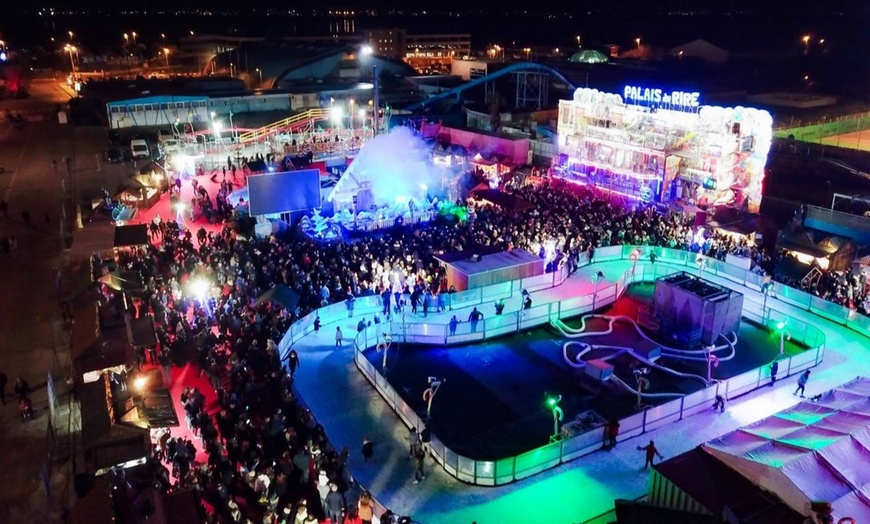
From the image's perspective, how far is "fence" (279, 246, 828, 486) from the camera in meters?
14.5

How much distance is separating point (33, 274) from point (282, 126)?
75.3 ft

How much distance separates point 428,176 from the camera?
33000 millimetres

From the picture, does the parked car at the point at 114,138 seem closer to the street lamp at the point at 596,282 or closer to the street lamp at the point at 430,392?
the street lamp at the point at 596,282

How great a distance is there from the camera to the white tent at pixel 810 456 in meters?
11.1

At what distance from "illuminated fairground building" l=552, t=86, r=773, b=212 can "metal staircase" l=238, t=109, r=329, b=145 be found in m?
16.7

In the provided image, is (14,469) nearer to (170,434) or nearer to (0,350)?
(170,434)

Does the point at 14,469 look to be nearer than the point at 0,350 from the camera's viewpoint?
Yes

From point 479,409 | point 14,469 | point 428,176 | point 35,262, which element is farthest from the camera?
point 428,176

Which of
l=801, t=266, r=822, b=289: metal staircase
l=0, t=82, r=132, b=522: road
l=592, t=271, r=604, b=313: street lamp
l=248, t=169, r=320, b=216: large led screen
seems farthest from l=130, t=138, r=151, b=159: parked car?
l=801, t=266, r=822, b=289: metal staircase

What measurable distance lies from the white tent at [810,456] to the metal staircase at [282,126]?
3380 centimetres

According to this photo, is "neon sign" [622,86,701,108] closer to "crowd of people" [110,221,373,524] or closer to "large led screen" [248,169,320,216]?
"large led screen" [248,169,320,216]

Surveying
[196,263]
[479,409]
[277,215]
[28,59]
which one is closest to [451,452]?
[479,409]

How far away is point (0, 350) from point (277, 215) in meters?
13.0

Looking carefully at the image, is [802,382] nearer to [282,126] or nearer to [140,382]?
[140,382]
